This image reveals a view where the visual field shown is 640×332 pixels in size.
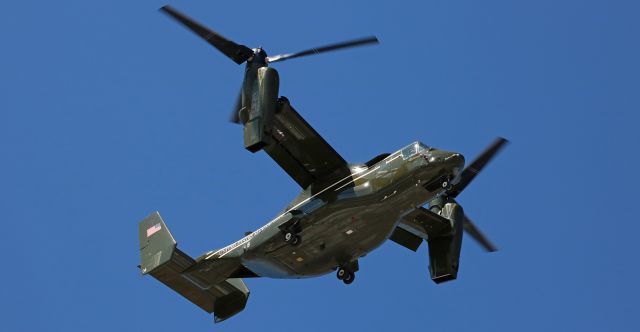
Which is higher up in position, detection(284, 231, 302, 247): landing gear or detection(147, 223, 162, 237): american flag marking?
detection(147, 223, 162, 237): american flag marking

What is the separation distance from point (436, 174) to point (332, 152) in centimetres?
376


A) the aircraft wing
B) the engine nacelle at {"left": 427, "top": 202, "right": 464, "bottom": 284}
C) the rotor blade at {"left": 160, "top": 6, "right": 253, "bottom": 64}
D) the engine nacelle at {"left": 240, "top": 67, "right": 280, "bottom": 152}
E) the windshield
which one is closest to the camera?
the engine nacelle at {"left": 240, "top": 67, "right": 280, "bottom": 152}

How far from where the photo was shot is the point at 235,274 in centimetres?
4044

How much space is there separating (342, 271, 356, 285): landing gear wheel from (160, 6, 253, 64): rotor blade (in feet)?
25.7

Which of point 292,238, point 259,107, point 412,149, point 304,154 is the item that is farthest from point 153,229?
point 412,149

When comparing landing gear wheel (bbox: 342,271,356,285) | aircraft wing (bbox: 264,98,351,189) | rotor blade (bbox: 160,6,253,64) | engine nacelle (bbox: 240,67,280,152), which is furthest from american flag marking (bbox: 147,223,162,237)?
rotor blade (bbox: 160,6,253,64)

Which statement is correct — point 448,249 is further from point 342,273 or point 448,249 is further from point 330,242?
point 330,242

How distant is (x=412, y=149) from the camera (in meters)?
36.8

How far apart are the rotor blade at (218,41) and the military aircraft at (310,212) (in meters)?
0.03

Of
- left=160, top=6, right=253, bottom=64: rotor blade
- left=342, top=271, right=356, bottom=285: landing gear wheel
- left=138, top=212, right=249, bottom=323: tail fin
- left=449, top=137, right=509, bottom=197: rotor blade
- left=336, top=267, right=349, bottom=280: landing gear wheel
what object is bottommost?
left=342, top=271, right=356, bottom=285: landing gear wheel

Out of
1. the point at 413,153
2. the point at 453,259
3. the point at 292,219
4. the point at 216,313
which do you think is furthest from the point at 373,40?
the point at 216,313

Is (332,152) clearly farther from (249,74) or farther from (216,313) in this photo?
(216,313)

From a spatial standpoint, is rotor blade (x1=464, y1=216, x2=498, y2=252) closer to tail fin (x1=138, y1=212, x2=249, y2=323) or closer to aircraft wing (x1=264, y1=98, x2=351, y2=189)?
aircraft wing (x1=264, y1=98, x2=351, y2=189)

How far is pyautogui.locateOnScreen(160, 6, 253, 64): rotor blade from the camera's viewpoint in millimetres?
37062
